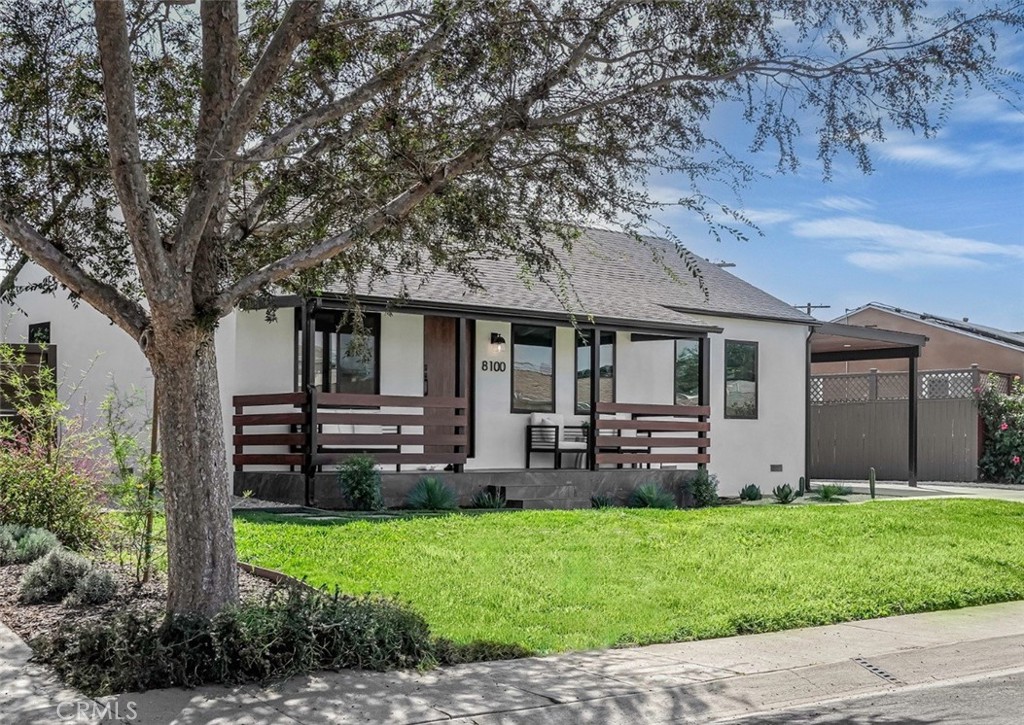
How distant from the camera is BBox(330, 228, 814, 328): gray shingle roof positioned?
57.6 ft

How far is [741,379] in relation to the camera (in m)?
22.8

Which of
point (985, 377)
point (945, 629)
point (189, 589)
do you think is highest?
point (985, 377)

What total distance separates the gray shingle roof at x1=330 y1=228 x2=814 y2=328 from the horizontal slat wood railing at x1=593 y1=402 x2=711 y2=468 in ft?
5.06

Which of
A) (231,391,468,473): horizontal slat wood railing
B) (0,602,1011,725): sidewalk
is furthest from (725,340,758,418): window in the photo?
(0,602,1011,725): sidewalk

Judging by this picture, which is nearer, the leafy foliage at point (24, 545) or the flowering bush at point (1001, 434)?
the leafy foliage at point (24, 545)

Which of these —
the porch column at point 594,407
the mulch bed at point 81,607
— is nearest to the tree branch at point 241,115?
the mulch bed at point 81,607

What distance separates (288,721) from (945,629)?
5.70m

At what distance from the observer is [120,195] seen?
24.5 ft

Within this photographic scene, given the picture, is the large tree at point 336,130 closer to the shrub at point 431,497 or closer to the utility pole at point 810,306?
the shrub at point 431,497

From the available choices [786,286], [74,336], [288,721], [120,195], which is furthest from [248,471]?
[786,286]

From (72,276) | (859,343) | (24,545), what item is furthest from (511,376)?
(72,276)

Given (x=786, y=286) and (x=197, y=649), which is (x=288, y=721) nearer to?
(x=197, y=649)

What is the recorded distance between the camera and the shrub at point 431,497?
632 inches

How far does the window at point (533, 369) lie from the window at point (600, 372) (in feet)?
1.97
